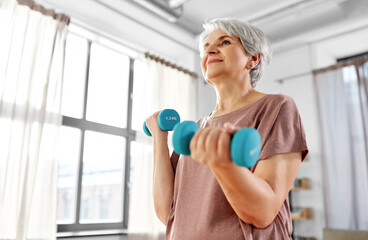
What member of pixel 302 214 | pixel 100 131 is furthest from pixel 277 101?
pixel 302 214

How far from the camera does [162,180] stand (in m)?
0.92

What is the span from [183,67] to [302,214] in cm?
222

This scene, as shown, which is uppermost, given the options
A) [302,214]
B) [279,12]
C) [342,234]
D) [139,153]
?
[279,12]

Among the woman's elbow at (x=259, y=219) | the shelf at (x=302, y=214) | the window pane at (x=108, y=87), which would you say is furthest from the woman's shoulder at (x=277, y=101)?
the shelf at (x=302, y=214)

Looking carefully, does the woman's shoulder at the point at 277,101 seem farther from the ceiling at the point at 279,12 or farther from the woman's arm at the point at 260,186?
the ceiling at the point at 279,12

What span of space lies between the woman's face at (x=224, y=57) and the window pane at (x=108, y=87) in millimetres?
2687

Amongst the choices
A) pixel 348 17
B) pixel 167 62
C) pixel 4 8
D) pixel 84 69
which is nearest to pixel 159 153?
pixel 4 8

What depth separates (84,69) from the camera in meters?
3.36

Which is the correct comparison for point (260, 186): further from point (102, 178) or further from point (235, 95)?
point (102, 178)

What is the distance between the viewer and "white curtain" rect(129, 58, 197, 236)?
3320mm

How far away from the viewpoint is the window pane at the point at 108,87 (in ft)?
11.4

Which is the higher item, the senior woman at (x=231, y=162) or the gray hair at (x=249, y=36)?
the gray hair at (x=249, y=36)

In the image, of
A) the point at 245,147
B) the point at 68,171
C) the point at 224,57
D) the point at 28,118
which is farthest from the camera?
the point at 68,171

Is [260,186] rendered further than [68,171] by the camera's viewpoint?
No
